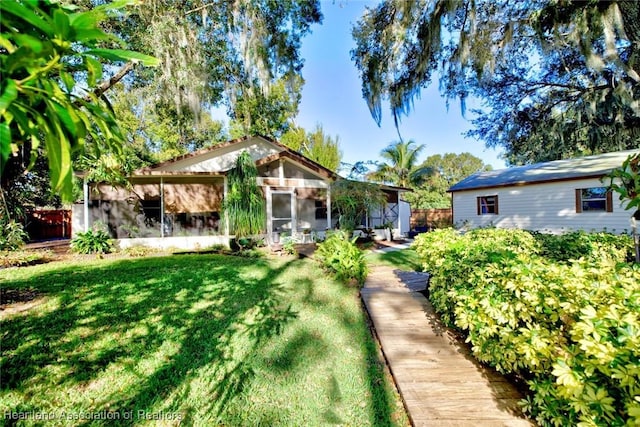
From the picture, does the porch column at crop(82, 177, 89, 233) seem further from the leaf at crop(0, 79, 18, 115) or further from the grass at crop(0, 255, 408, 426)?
the leaf at crop(0, 79, 18, 115)

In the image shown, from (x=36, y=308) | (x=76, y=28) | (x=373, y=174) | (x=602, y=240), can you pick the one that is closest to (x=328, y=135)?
(x=373, y=174)

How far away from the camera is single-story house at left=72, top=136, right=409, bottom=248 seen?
9680mm

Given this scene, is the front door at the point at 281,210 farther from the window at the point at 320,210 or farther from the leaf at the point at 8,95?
the leaf at the point at 8,95

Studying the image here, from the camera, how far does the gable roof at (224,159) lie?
1035 cm

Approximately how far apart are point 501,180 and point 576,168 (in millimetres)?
2791

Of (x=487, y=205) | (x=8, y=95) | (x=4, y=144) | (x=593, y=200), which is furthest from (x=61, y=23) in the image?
(x=487, y=205)

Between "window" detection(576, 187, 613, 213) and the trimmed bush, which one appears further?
"window" detection(576, 187, 613, 213)

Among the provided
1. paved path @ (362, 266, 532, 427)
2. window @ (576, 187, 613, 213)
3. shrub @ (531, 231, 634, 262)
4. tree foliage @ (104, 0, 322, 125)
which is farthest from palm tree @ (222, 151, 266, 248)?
window @ (576, 187, 613, 213)

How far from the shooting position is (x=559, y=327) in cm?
212

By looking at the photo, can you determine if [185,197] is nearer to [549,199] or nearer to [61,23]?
[61,23]

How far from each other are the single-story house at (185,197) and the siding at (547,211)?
8.65m

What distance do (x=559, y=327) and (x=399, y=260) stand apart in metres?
6.09

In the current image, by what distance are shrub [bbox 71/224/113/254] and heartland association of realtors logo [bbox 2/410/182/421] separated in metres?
7.68

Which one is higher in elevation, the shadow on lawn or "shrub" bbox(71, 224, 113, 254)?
"shrub" bbox(71, 224, 113, 254)
